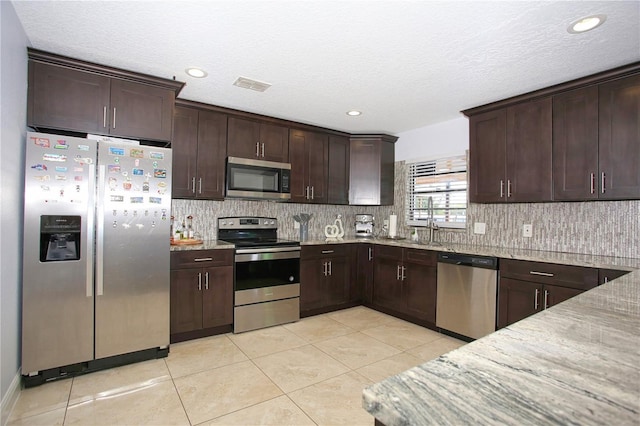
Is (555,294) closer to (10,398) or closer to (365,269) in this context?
(365,269)

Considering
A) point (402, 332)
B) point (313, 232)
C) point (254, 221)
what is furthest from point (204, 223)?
point (402, 332)

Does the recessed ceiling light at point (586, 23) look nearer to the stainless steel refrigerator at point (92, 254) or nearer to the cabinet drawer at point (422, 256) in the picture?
the cabinet drawer at point (422, 256)

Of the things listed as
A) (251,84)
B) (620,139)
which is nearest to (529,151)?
(620,139)

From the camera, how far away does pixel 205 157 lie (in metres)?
3.53

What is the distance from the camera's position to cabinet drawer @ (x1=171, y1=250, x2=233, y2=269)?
307 centimetres

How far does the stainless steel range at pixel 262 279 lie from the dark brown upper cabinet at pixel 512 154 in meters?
2.18

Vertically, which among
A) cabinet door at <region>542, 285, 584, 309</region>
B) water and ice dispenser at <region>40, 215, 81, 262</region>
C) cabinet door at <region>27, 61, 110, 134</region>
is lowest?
cabinet door at <region>542, 285, 584, 309</region>

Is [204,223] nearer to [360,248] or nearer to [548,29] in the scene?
[360,248]

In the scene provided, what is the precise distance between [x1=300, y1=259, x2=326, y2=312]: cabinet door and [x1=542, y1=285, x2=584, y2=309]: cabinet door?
2.28 metres

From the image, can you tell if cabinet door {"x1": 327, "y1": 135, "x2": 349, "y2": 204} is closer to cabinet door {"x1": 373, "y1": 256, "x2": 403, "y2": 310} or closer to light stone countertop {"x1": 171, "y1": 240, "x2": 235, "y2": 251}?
cabinet door {"x1": 373, "y1": 256, "x2": 403, "y2": 310}

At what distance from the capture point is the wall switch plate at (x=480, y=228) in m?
3.65

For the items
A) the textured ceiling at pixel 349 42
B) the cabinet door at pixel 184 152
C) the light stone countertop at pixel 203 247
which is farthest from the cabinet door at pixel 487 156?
the cabinet door at pixel 184 152

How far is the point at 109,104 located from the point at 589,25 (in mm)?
3453

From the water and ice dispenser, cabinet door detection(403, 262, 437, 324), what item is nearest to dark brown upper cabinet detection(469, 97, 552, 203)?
cabinet door detection(403, 262, 437, 324)
